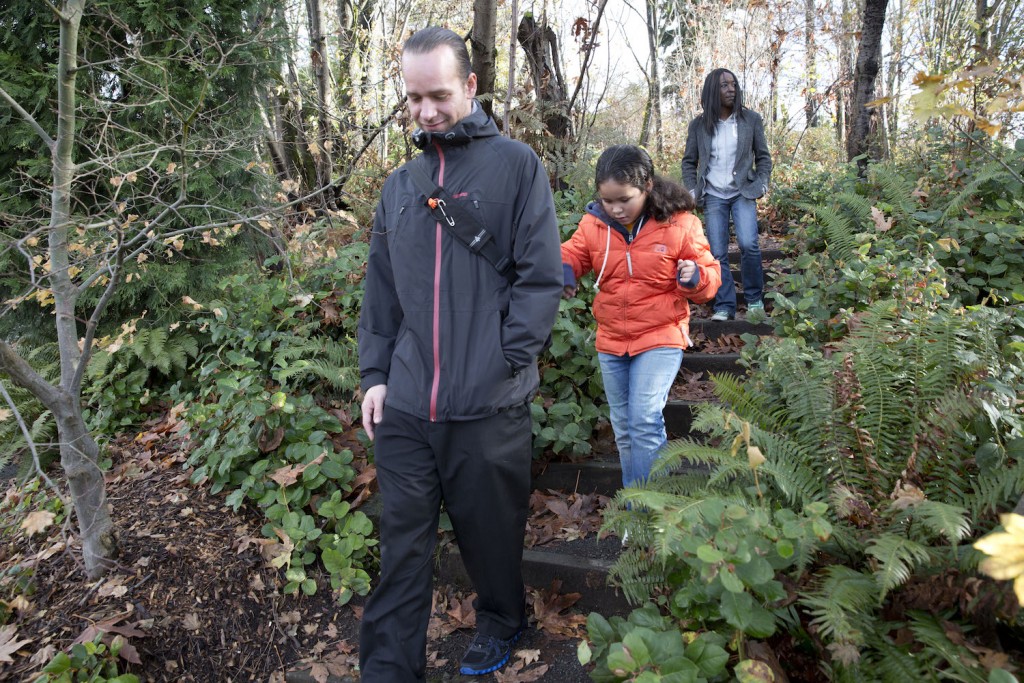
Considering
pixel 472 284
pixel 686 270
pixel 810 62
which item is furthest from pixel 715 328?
pixel 810 62

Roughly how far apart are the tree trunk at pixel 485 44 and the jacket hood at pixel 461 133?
2.40 meters

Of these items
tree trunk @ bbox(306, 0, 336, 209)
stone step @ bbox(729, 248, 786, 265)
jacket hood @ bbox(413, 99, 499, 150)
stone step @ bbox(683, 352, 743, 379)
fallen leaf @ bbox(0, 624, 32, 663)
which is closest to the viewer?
jacket hood @ bbox(413, 99, 499, 150)

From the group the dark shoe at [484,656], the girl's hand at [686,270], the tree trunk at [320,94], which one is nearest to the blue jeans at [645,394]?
the girl's hand at [686,270]

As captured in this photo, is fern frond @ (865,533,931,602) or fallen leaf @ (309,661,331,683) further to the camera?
fallen leaf @ (309,661,331,683)

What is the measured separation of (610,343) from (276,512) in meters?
2.04

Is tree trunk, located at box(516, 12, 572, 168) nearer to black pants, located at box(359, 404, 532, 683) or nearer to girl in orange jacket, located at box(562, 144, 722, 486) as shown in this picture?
girl in orange jacket, located at box(562, 144, 722, 486)

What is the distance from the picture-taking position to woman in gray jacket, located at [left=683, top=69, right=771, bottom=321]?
216 inches

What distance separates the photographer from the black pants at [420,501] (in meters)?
2.50

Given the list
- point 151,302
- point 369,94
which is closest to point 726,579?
point 151,302

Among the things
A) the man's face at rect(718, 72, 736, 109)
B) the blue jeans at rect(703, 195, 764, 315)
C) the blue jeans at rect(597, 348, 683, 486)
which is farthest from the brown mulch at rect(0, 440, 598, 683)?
the man's face at rect(718, 72, 736, 109)

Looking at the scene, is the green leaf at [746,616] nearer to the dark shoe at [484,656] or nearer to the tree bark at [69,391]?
the dark shoe at [484,656]

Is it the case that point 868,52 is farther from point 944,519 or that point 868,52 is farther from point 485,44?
point 944,519

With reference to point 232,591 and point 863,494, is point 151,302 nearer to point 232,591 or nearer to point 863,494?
point 232,591

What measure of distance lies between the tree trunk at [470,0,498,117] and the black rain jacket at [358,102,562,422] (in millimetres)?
2480
